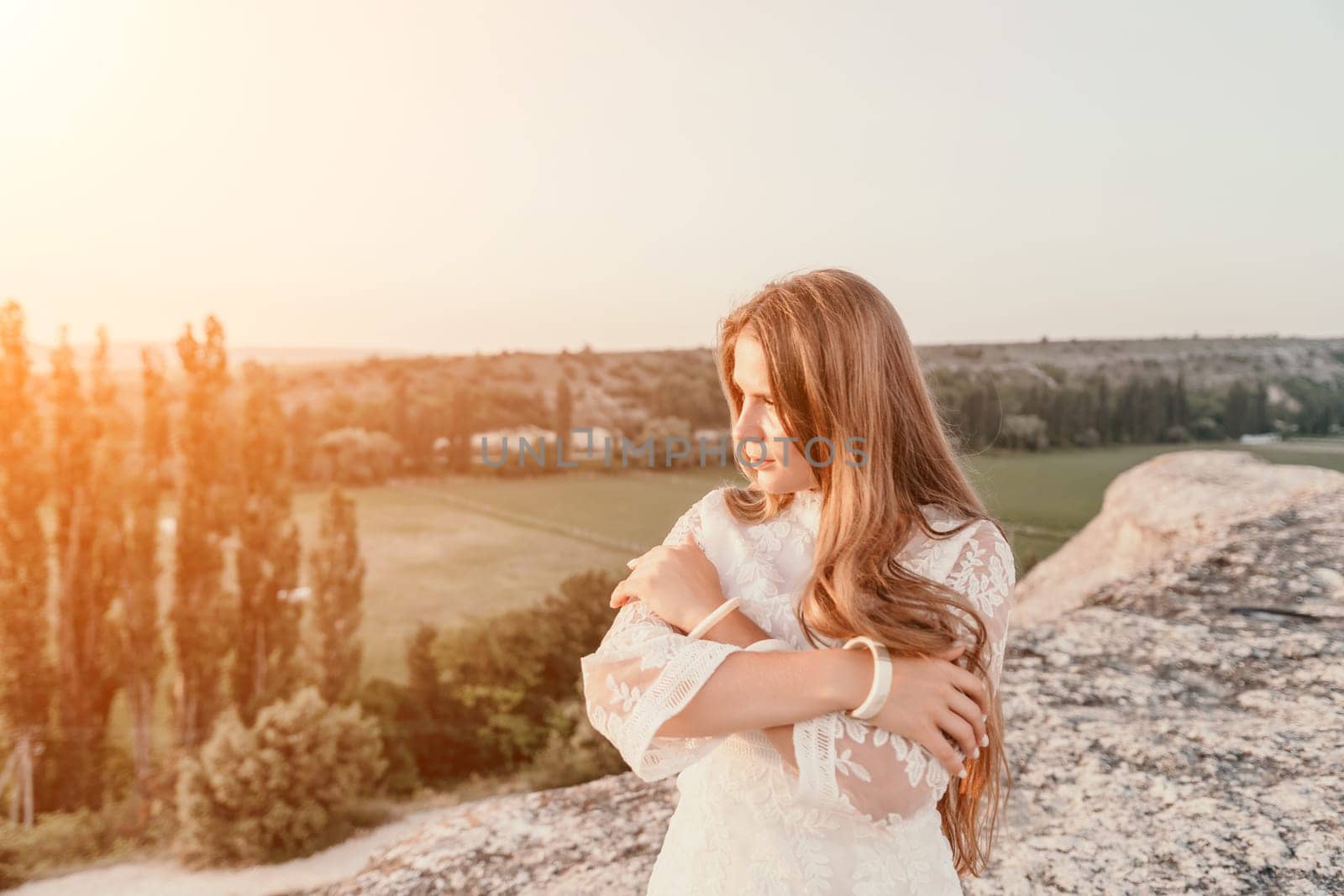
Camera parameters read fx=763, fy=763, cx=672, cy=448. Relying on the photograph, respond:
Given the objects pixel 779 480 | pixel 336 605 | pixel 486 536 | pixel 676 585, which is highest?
pixel 779 480

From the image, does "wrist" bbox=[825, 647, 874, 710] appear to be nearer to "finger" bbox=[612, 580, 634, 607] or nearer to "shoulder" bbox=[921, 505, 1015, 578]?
"shoulder" bbox=[921, 505, 1015, 578]

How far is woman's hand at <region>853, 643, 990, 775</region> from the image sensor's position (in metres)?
1.10

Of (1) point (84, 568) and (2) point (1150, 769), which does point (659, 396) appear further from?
(2) point (1150, 769)

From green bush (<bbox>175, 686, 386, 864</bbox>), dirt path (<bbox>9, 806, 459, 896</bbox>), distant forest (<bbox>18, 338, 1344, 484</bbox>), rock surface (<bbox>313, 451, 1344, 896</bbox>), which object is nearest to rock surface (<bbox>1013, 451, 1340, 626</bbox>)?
rock surface (<bbox>313, 451, 1344, 896</bbox>)

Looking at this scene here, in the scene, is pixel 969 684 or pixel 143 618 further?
pixel 143 618

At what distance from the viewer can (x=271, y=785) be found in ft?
45.4

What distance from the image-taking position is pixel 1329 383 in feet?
53.0

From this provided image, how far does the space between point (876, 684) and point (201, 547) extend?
18622mm

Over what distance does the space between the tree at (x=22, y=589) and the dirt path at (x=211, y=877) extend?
1560mm

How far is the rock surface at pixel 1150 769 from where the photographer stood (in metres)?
1.67

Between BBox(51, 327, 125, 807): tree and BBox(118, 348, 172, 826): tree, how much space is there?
281mm

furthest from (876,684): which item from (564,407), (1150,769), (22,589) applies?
(564,407)

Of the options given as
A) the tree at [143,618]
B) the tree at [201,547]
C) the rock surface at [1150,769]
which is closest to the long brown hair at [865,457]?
the rock surface at [1150,769]

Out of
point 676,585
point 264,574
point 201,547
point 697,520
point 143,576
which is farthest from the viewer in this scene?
point 264,574
